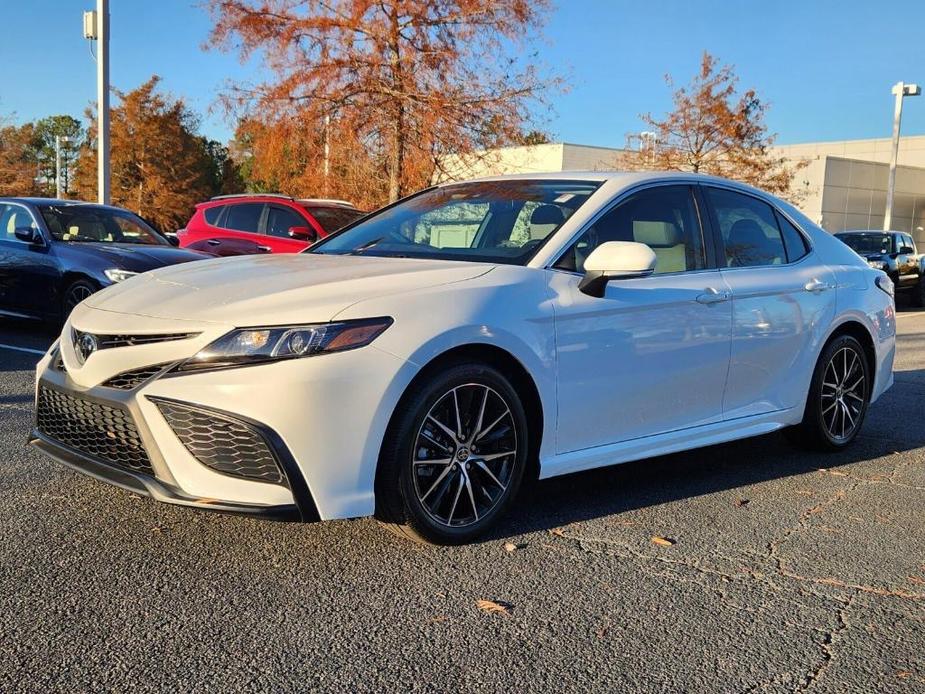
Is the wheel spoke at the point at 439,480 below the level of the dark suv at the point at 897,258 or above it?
below

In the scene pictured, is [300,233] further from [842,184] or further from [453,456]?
[842,184]

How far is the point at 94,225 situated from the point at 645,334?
7.49m

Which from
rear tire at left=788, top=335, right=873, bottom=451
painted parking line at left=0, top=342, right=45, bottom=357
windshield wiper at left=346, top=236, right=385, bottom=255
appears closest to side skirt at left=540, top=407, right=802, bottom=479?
rear tire at left=788, top=335, right=873, bottom=451

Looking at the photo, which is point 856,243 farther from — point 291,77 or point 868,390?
point 868,390

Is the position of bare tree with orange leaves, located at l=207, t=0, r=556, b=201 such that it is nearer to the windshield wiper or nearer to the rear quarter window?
the rear quarter window

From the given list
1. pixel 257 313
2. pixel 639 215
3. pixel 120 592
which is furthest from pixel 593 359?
pixel 120 592

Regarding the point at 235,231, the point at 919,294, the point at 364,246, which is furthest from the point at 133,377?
the point at 919,294

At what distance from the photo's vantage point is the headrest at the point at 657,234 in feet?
15.0

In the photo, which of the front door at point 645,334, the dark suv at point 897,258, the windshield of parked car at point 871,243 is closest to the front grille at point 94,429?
the front door at point 645,334

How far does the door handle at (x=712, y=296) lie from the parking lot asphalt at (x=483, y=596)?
96cm

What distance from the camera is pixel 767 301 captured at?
493 centimetres

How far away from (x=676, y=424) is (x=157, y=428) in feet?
7.99

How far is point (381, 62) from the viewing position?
587 inches

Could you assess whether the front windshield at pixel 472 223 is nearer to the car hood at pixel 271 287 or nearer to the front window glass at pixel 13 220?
the car hood at pixel 271 287
